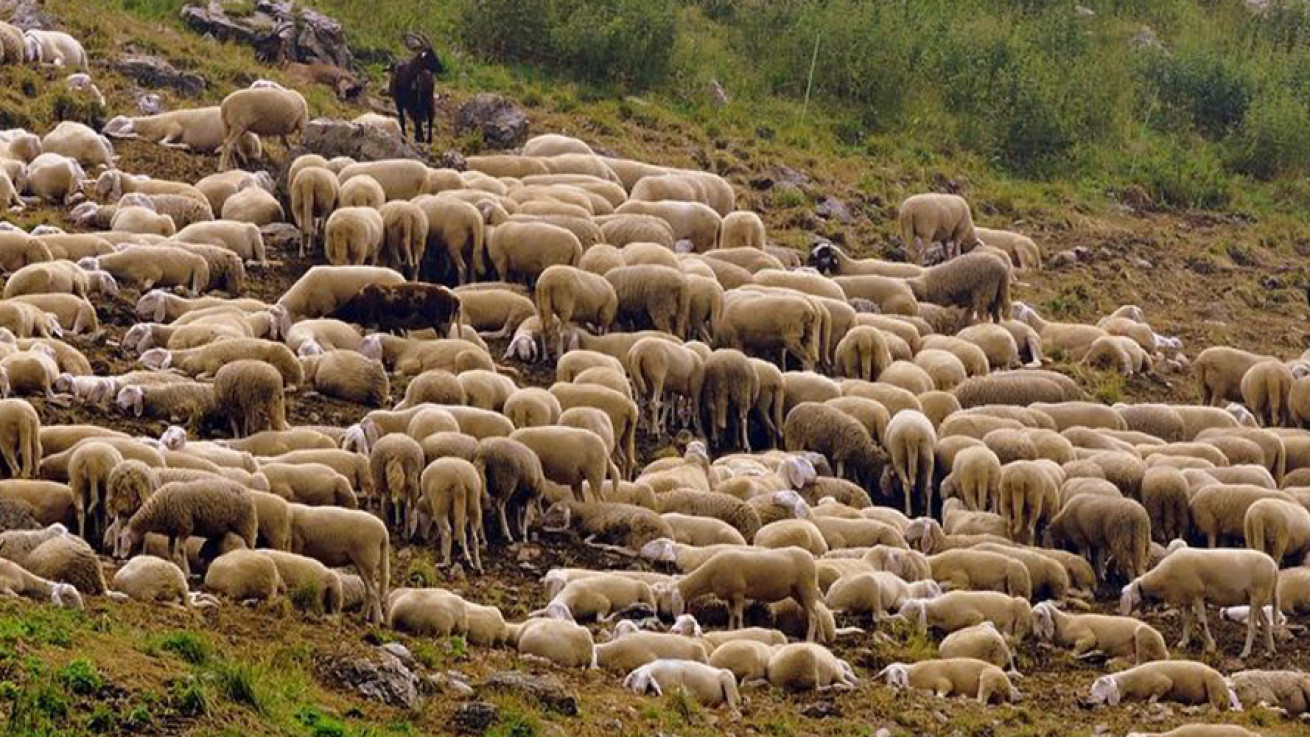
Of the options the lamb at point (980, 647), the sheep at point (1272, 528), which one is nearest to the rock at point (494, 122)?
the sheep at point (1272, 528)

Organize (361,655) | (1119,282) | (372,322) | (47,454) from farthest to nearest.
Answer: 1. (1119,282)
2. (372,322)
3. (47,454)
4. (361,655)

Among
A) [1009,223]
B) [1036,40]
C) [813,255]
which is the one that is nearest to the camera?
[813,255]

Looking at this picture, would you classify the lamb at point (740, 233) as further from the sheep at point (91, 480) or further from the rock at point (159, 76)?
the sheep at point (91, 480)

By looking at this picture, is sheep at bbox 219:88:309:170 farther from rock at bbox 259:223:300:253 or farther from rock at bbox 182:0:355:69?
rock at bbox 182:0:355:69

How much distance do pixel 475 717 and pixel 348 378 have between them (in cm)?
853

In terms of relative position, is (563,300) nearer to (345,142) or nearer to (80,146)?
(345,142)

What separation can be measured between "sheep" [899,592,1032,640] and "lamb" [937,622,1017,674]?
2.05 ft

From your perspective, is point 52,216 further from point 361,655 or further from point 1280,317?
point 1280,317

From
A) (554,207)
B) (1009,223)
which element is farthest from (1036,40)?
(554,207)

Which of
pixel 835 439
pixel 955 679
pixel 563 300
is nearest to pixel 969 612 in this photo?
pixel 955 679

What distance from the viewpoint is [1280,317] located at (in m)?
36.3

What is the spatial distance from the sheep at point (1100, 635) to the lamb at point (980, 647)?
107 cm

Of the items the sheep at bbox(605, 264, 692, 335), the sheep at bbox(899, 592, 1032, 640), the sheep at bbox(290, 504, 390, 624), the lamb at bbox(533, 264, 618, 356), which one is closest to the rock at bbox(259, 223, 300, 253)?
the lamb at bbox(533, 264, 618, 356)

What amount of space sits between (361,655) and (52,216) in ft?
43.5
